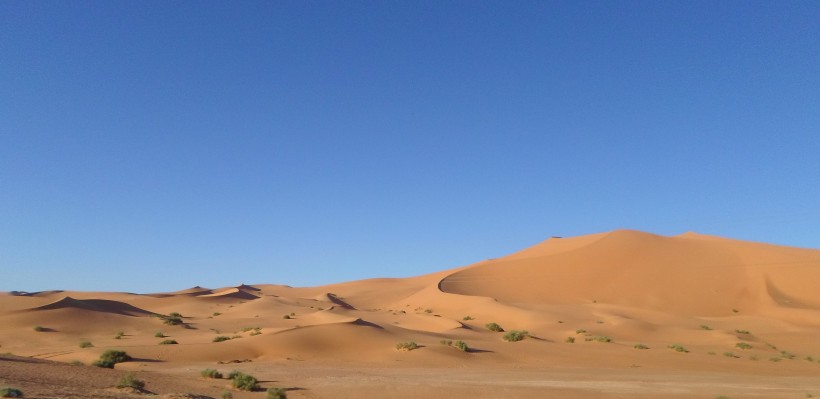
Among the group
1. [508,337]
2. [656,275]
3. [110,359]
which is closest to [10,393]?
[110,359]

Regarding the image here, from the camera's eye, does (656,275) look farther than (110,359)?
Yes

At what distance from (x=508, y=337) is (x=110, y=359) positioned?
18.9 m

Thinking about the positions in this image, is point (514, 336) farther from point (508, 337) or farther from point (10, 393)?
point (10, 393)

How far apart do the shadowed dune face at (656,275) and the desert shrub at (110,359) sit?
4080 cm

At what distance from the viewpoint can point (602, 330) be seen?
3666 centimetres

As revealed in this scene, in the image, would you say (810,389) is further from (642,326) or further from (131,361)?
(131,361)

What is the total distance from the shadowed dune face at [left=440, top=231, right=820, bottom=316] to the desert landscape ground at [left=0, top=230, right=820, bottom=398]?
0.24 m

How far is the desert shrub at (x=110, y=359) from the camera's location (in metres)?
18.3

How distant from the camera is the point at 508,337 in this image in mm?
29922

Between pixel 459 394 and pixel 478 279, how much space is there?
53.5 meters

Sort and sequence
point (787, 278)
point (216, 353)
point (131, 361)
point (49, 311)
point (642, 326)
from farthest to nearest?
1. point (787, 278)
2. point (642, 326)
3. point (49, 311)
4. point (216, 353)
5. point (131, 361)

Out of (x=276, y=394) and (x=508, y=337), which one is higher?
(x=508, y=337)

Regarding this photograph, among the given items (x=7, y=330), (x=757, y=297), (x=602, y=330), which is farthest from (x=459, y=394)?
(x=757, y=297)

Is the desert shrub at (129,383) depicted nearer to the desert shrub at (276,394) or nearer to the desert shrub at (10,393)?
the desert shrub at (276,394)
